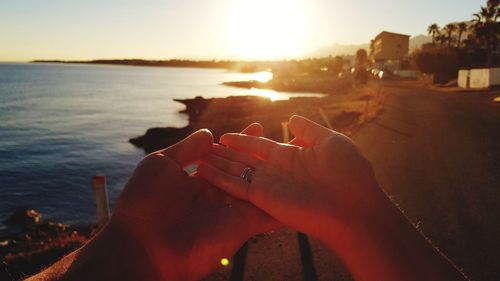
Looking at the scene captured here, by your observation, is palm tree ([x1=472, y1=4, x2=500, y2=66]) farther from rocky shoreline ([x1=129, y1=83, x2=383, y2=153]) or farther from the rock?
the rock

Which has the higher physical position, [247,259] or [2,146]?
[247,259]

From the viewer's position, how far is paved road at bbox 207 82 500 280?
19.3 ft

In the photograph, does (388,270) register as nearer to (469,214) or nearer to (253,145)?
(253,145)

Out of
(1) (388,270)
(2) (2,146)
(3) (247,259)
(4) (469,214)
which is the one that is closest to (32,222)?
(3) (247,259)

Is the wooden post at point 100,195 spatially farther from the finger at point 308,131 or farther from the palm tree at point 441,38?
the palm tree at point 441,38

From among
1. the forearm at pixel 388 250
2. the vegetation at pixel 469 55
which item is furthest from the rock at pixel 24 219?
the vegetation at pixel 469 55

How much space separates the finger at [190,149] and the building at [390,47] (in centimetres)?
11122

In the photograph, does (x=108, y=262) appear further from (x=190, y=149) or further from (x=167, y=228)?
(x=190, y=149)

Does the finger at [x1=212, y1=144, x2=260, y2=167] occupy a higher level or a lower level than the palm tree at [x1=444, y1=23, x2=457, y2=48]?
lower

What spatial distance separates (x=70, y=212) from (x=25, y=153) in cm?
1909

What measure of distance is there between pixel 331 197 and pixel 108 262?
4.76ft

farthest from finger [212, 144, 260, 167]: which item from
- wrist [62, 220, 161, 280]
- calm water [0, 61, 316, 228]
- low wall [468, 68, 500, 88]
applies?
low wall [468, 68, 500, 88]

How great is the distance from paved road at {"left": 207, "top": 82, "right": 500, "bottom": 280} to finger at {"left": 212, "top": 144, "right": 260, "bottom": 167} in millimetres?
3095

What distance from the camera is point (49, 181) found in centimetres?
2567
